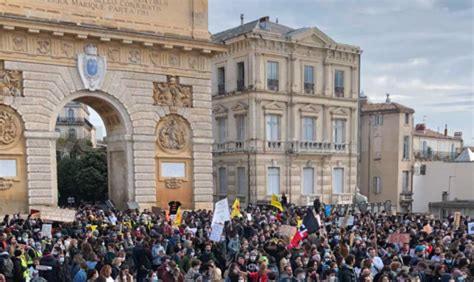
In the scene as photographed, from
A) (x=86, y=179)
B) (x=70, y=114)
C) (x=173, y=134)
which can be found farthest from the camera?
(x=70, y=114)

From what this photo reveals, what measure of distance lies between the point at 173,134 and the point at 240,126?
999 cm

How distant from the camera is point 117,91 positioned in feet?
87.9

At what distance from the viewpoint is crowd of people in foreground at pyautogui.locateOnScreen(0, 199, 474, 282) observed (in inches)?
443

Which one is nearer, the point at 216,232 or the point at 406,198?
the point at 216,232

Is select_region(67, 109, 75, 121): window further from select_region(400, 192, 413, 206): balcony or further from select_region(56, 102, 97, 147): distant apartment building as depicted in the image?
select_region(400, 192, 413, 206): balcony

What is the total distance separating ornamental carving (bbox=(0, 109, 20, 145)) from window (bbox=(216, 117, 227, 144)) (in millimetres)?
17476

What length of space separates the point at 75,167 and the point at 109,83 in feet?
64.9

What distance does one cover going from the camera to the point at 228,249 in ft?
53.9

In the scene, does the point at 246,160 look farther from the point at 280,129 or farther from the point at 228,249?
the point at 228,249

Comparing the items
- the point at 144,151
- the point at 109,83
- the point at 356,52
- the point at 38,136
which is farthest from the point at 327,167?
the point at 38,136

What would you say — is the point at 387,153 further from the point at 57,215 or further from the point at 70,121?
the point at 70,121

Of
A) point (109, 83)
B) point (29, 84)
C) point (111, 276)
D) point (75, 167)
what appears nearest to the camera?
point (111, 276)

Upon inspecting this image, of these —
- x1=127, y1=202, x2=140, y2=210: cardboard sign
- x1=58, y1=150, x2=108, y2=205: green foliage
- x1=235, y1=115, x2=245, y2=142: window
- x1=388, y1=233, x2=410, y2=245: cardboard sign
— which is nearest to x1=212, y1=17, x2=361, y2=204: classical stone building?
x1=235, y1=115, x2=245, y2=142: window

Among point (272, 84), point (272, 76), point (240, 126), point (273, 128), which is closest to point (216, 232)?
point (273, 128)
